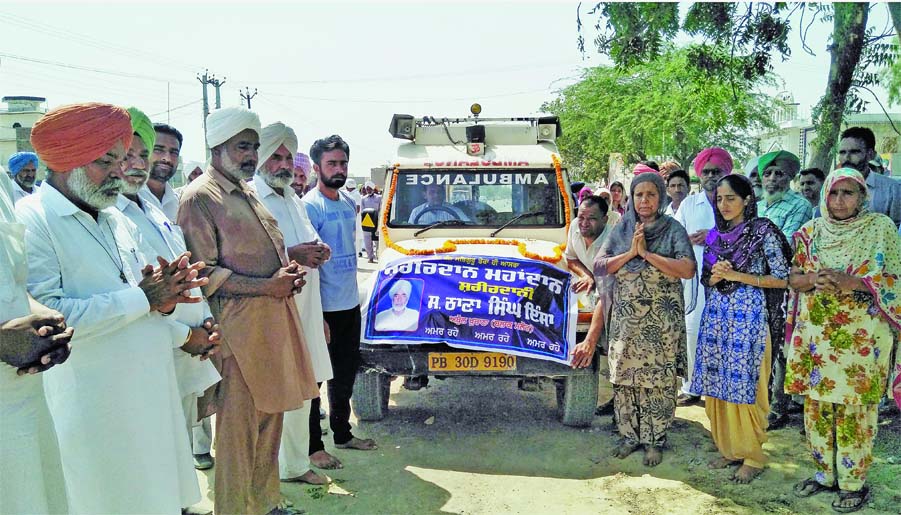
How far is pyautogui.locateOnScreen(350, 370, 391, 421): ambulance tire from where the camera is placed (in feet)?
16.2

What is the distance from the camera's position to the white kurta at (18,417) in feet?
6.20

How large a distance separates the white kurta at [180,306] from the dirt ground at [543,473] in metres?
1.21

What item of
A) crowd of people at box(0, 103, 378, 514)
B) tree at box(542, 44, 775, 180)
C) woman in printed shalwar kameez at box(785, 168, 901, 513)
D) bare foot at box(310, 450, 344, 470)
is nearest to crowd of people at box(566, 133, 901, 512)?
woman in printed shalwar kameez at box(785, 168, 901, 513)

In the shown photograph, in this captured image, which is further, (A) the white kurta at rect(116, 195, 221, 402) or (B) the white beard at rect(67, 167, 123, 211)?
(A) the white kurta at rect(116, 195, 221, 402)

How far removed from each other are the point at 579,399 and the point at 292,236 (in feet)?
7.71

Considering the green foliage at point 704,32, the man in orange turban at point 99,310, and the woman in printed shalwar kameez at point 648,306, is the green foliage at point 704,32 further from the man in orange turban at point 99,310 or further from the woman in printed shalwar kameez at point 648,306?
the man in orange turban at point 99,310

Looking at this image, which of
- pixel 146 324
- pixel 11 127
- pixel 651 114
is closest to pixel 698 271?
pixel 146 324

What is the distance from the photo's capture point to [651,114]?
19328mm

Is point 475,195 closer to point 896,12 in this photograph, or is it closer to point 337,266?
point 337,266

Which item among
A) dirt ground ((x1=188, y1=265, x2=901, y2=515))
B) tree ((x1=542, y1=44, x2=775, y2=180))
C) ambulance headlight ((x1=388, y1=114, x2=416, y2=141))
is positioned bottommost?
dirt ground ((x1=188, y1=265, x2=901, y2=515))

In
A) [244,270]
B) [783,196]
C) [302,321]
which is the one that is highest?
[783,196]

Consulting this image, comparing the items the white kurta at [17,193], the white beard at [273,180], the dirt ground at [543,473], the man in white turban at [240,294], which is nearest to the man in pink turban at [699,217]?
the dirt ground at [543,473]

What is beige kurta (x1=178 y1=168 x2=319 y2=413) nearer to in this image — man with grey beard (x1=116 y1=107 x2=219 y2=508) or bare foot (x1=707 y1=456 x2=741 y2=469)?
man with grey beard (x1=116 y1=107 x2=219 y2=508)

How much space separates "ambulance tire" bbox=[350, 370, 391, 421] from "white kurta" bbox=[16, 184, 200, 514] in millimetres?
2437
